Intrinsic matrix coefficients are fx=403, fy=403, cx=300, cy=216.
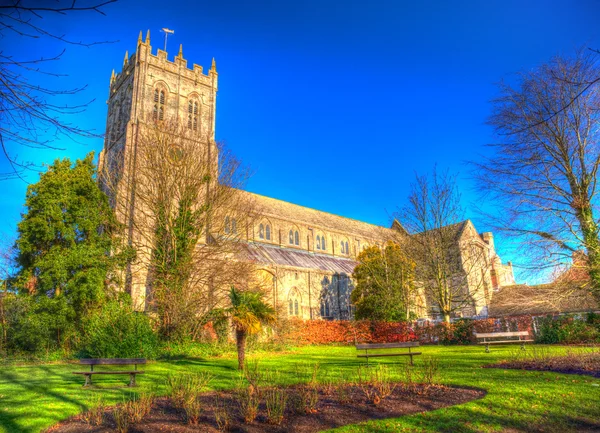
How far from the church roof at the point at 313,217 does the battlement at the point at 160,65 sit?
12.6 metres

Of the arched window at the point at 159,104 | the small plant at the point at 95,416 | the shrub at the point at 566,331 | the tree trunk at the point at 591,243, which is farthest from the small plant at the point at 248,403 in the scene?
the arched window at the point at 159,104

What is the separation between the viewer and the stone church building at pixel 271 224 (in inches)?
1270

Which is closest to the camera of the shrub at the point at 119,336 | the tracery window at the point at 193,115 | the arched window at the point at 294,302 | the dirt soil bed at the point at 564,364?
the dirt soil bed at the point at 564,364

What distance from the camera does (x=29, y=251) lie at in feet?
60.8

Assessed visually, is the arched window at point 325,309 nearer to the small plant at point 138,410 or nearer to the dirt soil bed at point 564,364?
the dirt soil bed at point 564,364

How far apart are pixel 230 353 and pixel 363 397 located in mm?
11939

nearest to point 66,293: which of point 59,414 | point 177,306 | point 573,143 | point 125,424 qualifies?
point 177,306

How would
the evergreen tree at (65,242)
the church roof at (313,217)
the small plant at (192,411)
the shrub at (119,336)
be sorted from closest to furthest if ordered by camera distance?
1. the small plant at (192,411)
2. the shrub at (119,336)
3. the evergreen tree at (65,242)
4. the church roof at (313,217)

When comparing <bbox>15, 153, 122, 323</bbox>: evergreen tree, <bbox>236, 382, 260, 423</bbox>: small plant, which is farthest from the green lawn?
<bbox>15, 153, 122, 323</bbox>: evergreen tree

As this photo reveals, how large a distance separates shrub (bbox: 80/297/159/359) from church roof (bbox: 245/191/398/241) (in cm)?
2031

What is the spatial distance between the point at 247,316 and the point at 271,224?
2725 cm

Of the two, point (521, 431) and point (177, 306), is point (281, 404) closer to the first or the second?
point (521, 431)

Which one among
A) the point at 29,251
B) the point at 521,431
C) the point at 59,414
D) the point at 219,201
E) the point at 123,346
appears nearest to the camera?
the point at 521,431

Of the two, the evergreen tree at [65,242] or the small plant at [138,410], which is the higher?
the evergreen tree at [65,242]
